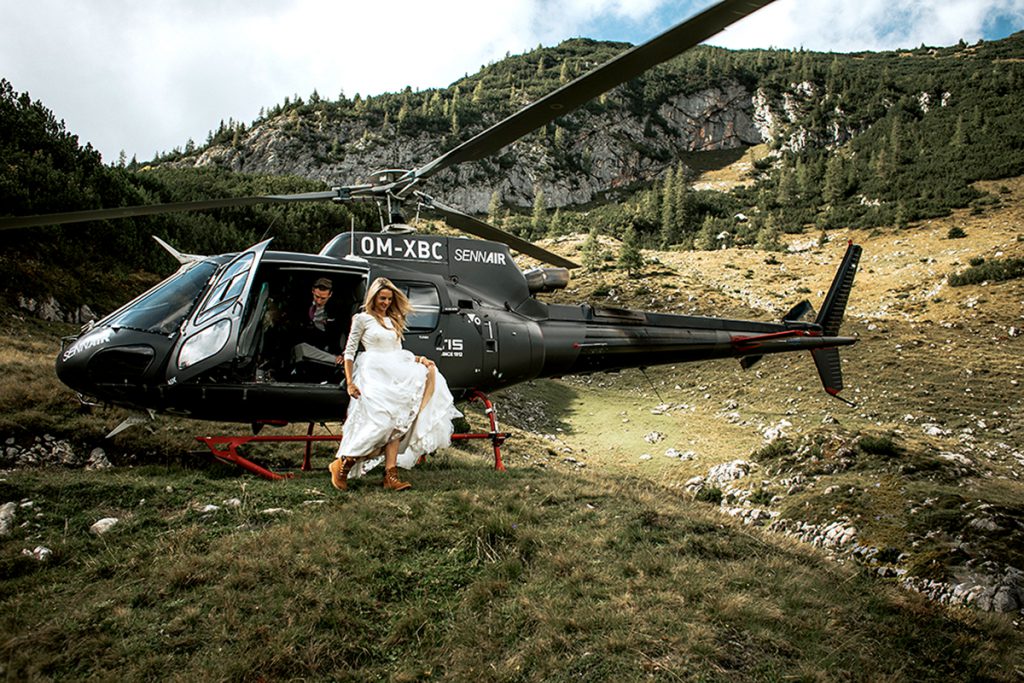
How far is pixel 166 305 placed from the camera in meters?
6.35

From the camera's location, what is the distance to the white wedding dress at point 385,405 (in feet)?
18.0

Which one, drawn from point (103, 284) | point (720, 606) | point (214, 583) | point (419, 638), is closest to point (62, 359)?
point (214, 583)

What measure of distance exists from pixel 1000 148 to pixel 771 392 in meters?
64.9

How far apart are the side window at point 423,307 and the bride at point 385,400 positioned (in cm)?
143

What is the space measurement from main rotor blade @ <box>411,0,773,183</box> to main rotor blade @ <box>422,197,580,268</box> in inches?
73.1

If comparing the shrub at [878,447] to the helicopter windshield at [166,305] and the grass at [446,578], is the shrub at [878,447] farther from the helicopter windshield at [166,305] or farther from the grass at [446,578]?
the helicopter windshield at [166,305]

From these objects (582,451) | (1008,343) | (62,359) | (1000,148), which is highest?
(1000,148)

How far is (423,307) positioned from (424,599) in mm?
4445

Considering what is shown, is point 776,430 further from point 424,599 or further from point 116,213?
point 116,213

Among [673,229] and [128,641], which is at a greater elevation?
[673,229]

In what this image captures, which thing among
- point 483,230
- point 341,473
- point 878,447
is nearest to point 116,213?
point 341,473

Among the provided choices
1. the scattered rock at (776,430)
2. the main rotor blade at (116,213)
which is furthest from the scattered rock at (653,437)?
the main rotor blade at (116,213)

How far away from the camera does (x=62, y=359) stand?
20.0ft

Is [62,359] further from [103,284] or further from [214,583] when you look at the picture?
[103,284]
